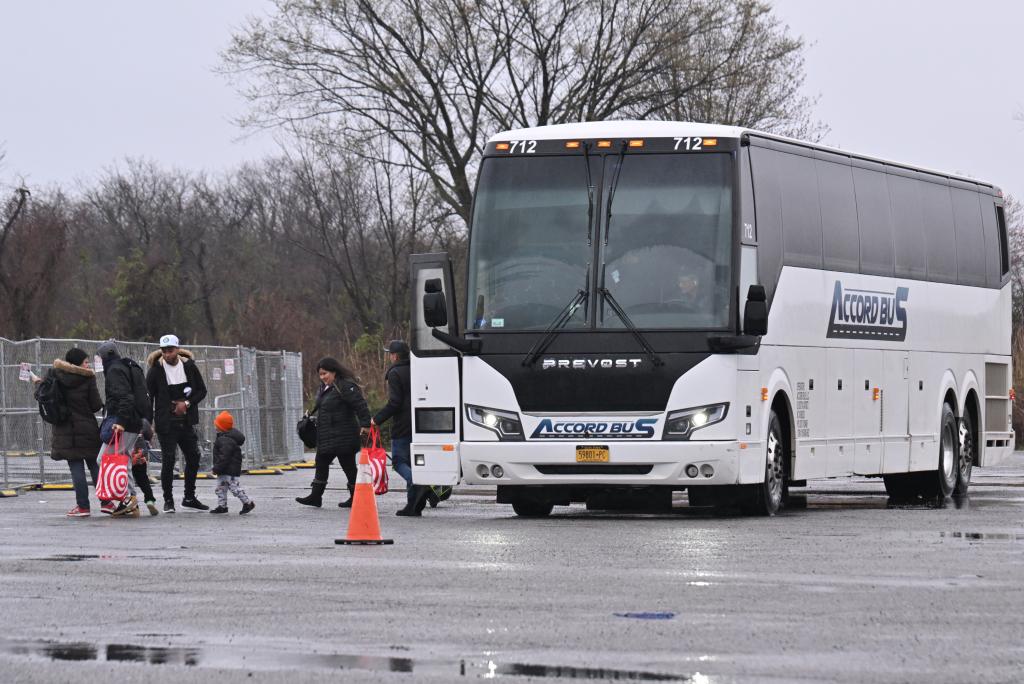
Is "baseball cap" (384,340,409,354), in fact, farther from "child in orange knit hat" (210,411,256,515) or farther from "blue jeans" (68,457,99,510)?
"blue jeans" (68,457,99,510)

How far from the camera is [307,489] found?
84.9ft

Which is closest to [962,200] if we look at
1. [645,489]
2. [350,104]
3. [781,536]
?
[645,489]

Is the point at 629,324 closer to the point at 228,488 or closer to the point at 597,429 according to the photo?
the point at 597,429

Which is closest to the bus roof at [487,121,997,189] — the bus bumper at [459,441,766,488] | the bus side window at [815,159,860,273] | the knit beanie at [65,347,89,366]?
the bus side window at [815,159,860,273]

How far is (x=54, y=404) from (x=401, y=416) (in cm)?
349

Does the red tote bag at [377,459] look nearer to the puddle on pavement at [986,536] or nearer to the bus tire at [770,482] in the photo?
the bus tire at [770,482]

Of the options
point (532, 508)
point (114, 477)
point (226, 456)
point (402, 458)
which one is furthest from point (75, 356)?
point (532, 508)

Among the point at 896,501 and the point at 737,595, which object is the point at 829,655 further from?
the point at 896,501

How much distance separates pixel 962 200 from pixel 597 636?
15394 mm

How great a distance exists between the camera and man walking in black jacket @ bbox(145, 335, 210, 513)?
2067 centimetres

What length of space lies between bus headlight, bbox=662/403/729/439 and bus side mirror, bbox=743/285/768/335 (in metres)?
0.74

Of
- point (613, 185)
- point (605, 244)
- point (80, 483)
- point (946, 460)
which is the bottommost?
point (946, 460)

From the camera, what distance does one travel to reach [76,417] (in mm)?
20016

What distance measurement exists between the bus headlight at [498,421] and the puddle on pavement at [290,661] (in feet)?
30.1
